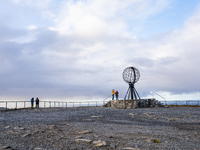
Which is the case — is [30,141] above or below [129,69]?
below

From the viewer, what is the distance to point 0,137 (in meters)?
6.96

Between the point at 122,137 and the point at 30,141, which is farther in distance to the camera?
the point at 122,137

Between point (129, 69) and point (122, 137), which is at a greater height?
point (129, 69)

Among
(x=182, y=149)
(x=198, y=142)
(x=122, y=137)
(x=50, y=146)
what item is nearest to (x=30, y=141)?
(x=50, y=146)

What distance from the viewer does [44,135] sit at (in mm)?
7129

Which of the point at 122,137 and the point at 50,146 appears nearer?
the point at 50,146

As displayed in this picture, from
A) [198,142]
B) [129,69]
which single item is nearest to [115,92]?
[129,69]

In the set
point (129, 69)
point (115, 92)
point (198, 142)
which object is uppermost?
point (129, 69)

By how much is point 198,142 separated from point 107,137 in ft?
11.7

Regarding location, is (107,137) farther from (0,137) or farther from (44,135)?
(0,137)

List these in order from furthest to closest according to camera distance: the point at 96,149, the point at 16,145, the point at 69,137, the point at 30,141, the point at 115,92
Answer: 1. the point at 115,92
2. the point at 69,137
3. the point at 30,141
4. the point at 16,145
5. the point at 96,149

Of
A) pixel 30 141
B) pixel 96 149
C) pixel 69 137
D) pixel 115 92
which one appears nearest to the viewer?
pixel 96 149

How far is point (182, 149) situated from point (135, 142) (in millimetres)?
1529

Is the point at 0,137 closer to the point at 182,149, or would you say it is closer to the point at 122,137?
the point at 122,137
